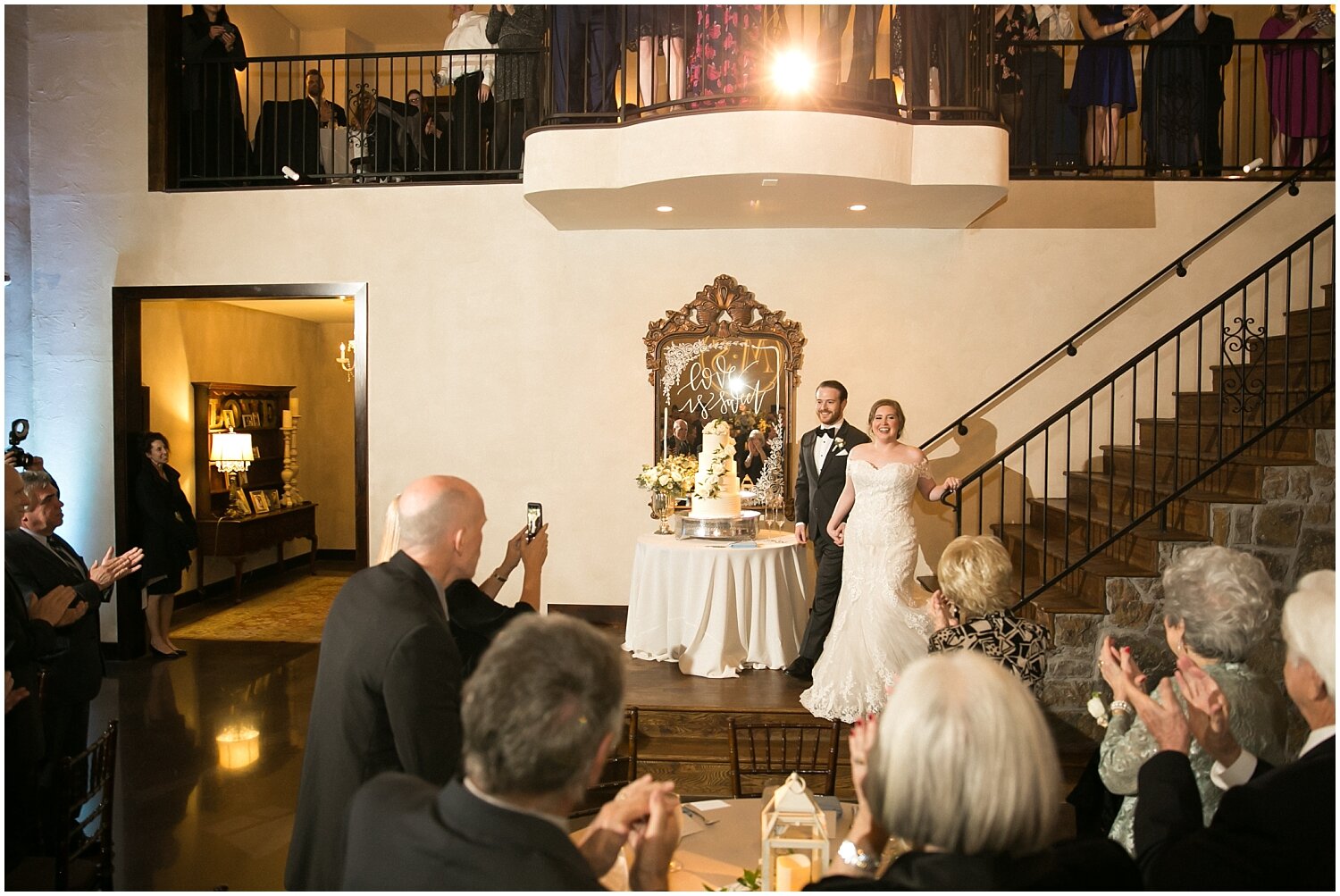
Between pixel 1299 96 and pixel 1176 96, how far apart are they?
0.93m

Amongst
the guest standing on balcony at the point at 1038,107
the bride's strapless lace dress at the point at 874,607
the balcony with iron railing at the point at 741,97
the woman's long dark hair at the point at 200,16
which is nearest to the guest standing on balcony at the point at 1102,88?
the balcony with iron railing at the point at 741,97

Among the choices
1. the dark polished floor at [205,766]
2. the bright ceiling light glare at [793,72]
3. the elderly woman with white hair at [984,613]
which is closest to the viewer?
the elderly woman with white hair at [984,613]

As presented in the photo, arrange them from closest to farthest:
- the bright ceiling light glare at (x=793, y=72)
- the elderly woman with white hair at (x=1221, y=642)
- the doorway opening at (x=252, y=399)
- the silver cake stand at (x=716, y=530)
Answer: the elderly woman with white hair at (x=1221, y=642) → the bright ceiling light glare at (x=793, y=72) → the silver cake stand at (x=716, y=530) → the doorway opening at (x=252, y=399)

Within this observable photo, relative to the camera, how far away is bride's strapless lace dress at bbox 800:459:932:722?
17.4 feet

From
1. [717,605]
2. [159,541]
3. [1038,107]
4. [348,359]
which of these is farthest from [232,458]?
[1038,107]

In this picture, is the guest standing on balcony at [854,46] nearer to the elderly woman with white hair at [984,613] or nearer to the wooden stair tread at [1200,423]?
the wooden stair tread at [1200,423]

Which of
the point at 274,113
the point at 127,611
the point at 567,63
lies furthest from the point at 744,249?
the point at 127,611

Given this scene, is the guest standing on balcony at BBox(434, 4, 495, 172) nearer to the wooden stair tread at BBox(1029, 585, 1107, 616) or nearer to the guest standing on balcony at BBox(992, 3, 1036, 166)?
the guest standing on balcony at BBox(992, 3, 1036, 166)

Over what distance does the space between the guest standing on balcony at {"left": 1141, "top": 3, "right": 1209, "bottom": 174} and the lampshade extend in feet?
27.1

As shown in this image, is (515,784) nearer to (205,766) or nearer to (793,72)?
(205,766)

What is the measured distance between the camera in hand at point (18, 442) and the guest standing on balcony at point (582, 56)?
3814 mm

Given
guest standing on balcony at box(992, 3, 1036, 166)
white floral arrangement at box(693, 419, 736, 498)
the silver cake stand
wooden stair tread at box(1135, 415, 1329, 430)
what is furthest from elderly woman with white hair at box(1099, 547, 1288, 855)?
guest standing on balcony at box(992, 3, 1036, 166)

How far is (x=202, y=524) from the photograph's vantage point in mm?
9414

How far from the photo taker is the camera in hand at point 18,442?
20.5 ft
